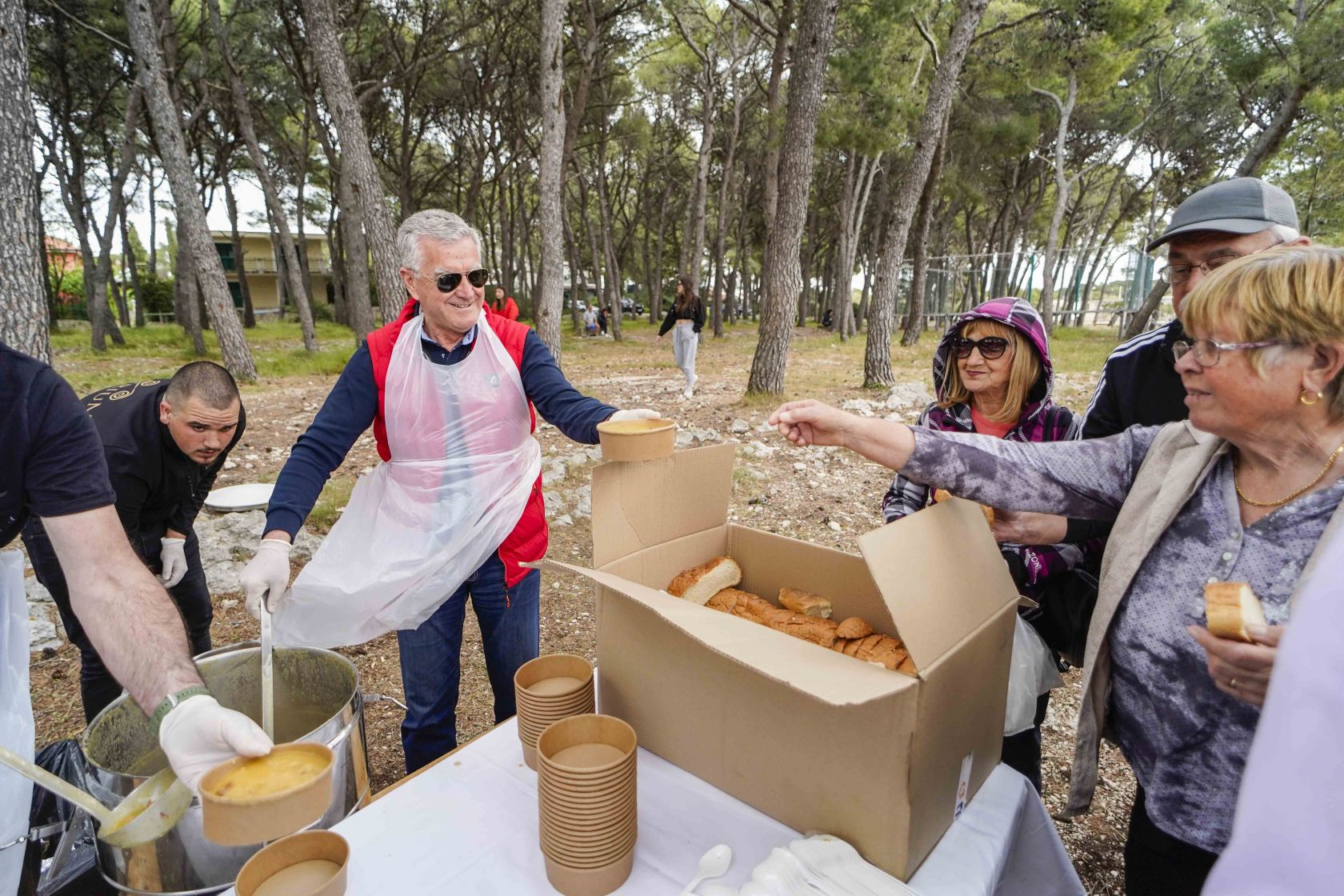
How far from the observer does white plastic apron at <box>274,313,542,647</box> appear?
6.65 ft

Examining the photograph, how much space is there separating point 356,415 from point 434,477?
32cm

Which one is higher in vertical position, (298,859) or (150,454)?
(150,454)

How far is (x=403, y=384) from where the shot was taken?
214 cm

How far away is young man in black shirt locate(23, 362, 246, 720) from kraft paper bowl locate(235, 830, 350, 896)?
74.1 inches

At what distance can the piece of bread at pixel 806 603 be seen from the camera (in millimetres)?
1769

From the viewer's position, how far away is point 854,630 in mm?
1614

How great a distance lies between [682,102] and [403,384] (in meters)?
22.2

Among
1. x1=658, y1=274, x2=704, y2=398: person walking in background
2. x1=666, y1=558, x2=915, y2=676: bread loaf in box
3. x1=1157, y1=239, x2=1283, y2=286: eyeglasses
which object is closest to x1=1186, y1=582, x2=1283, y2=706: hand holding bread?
x1=666, y1=558, x2=915, y2=676: bread loaf in box

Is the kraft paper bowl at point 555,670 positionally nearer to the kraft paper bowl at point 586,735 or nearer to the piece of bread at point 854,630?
the kraft paper bowl at point 586,735

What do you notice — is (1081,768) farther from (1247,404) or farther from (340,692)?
(340,692)

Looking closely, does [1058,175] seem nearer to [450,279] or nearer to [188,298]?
[450,279]

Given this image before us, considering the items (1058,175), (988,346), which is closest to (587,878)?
(988,346)

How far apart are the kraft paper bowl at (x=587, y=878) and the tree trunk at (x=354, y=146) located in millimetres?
7619

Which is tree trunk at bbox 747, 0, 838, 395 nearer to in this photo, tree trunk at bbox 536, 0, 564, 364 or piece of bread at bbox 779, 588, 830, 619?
tree trunk at bbox 536, 0, 564, 364
